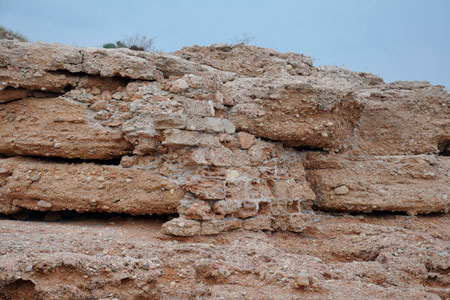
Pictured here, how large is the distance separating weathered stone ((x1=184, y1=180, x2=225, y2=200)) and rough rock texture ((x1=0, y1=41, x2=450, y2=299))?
12 millimetres

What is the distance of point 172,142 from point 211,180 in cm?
58

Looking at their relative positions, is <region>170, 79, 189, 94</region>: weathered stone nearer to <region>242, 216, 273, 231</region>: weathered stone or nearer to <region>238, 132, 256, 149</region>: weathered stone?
<region>238, 132, 256, 149</region>: weathered stone

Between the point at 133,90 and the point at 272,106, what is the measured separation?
161 centimetres

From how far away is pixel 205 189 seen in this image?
11.4ft

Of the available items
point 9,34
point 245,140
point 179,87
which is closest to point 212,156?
point 245,140

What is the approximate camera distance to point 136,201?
11.6ft

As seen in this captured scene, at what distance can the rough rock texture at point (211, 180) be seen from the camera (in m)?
2.86

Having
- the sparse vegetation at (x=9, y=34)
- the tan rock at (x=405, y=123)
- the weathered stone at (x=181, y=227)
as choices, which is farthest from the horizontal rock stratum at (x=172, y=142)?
the sparse vegetation at (x=9, y=34)

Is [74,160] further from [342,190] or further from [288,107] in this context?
[342,190]

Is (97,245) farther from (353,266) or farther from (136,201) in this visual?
(353,266)

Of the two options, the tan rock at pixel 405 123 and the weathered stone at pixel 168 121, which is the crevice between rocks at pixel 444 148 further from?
the weathered stone at pixel 168 121

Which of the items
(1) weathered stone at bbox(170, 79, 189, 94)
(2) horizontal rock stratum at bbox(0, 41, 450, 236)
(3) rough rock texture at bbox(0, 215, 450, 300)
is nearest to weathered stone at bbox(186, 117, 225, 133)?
(2) horizontal rock stratum at bbox(0, 41, 450, 236)

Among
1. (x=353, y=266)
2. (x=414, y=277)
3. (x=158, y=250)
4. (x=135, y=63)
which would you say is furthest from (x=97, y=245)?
(x=414, y=277)

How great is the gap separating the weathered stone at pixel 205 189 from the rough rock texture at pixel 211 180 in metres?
0.01
